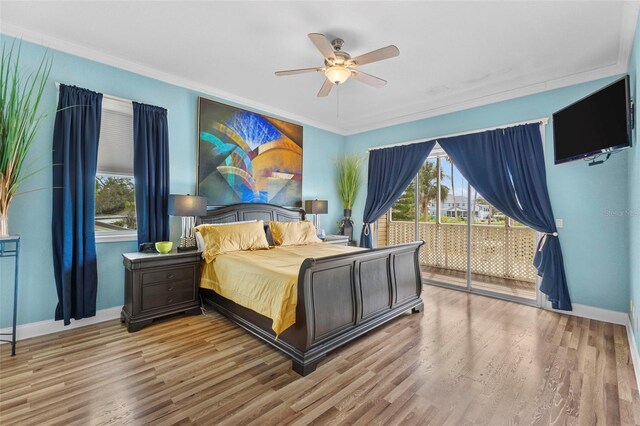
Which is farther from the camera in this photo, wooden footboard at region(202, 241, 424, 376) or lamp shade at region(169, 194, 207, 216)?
lamp shade at region(169, 194, 207, 216)

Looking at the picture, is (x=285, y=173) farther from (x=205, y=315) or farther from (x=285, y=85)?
(x=205, y=315)

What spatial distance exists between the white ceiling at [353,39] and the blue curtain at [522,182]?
25.7 inches

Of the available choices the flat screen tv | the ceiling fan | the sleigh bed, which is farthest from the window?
the flat screen tv

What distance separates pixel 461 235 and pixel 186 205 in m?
4.59

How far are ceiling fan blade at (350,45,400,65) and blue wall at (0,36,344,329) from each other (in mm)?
2538

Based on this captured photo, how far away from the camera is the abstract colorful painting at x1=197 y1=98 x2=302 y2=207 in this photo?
413 centimetres

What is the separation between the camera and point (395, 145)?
5371 millimetres

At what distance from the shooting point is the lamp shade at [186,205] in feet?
11.2

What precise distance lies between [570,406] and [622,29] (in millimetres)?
3345

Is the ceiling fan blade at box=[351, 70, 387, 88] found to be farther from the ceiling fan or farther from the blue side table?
the blue side table

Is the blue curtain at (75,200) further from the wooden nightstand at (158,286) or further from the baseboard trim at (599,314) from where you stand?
the baseboard trim at (599,314)

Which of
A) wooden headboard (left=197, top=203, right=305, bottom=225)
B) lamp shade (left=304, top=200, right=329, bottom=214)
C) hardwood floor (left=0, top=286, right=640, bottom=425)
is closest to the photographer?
hardwood floor (left=0, top=286, right=640, bottom=425)

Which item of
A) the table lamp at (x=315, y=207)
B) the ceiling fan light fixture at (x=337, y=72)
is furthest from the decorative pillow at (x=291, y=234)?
the ceiling fan light fixture at (x=337, y=72)

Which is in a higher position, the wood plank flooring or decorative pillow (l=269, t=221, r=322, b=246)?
decorative pillow (l=269, t=221, r=322, b=246)
